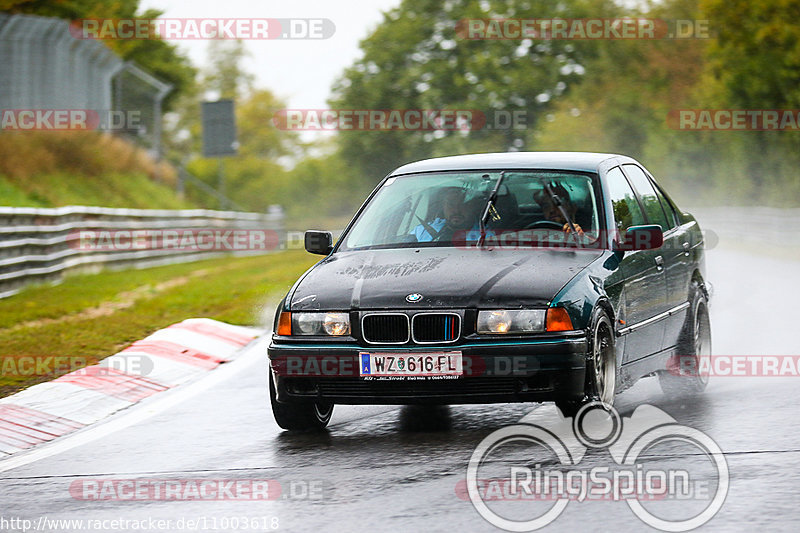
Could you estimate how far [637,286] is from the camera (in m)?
8.15

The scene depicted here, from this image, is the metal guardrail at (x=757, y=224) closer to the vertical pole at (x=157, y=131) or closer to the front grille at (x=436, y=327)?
the vertical pole at (x=157, y=131)

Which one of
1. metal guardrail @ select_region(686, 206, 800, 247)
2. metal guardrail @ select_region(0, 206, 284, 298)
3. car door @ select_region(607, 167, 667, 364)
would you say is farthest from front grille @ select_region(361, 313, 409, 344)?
metal guardrail @ select_region(686, 206, 800, 247)

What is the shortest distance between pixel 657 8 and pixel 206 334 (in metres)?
78.2

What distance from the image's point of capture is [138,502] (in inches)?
238

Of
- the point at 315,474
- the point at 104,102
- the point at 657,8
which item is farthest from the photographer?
the point at 657,8

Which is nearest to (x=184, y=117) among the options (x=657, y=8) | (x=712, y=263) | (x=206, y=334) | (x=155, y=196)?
(x=657, y=8)

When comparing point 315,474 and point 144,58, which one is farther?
point 144,58

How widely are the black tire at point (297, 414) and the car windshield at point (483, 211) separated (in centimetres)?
114

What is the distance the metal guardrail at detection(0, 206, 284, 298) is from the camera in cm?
1858

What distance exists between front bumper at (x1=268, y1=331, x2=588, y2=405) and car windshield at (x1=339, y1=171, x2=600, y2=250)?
118cm

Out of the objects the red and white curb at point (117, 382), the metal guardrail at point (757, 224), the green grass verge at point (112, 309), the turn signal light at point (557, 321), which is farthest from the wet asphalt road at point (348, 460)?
the metal guardrail at point (757, 224)

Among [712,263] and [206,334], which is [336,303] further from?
[712,263]

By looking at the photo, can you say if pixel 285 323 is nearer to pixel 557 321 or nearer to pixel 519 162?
pixel 557 321

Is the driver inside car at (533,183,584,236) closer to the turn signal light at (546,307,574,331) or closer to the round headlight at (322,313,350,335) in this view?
the turn signal light at (546,307,574,331)
